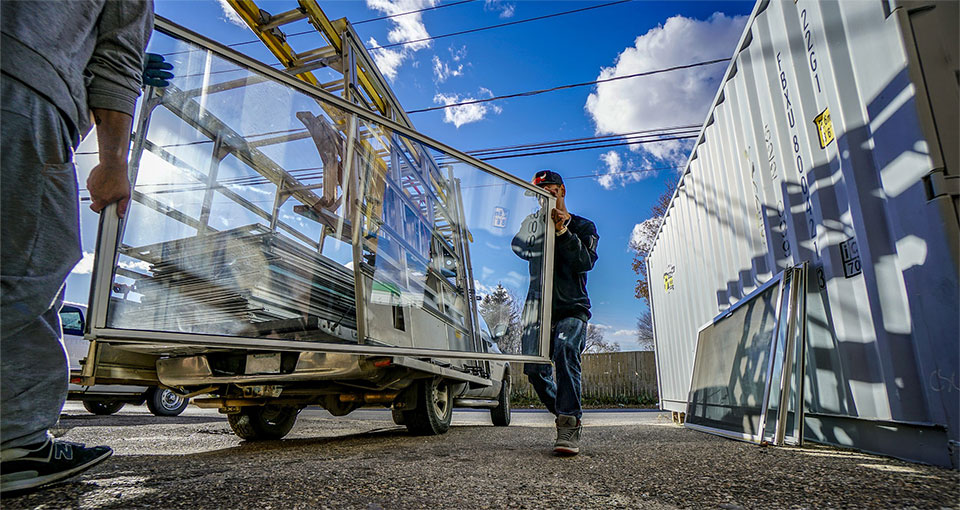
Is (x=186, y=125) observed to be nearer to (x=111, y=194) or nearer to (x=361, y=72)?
(x=111, y=194)

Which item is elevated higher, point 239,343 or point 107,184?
point 107,184

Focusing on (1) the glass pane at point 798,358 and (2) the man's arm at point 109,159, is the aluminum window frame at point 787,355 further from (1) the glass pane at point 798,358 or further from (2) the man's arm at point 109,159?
(2) the man's arm at point 109,159

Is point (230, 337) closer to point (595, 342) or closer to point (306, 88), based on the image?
point (306, 88)

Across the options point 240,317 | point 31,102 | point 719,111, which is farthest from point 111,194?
point 719,111

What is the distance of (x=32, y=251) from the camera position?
5.16ft

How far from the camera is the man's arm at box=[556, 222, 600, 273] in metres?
3.31

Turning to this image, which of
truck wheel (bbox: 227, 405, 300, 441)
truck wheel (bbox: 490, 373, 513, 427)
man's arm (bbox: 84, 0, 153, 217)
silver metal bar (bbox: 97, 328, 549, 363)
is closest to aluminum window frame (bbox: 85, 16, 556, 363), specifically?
silver metal bar (bbox: 97, 328, 549, 363)

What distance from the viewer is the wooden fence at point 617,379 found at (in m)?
13.6

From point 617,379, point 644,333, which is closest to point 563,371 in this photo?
point 617,379

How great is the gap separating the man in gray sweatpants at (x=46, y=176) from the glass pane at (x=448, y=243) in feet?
4.23

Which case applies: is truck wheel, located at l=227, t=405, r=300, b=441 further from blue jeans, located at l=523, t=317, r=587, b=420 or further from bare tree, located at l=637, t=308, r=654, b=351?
bare tree, located at l=637, t=308, r=654, b=351

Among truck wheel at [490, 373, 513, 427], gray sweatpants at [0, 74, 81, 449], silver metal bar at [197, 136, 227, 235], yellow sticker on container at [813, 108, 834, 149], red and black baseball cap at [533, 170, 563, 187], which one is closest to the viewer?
gray sweatpants at [0, 74, 81, 449]

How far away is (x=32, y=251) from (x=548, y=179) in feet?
9.31

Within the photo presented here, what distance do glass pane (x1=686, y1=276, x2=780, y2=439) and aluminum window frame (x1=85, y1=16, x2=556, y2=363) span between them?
150cm
